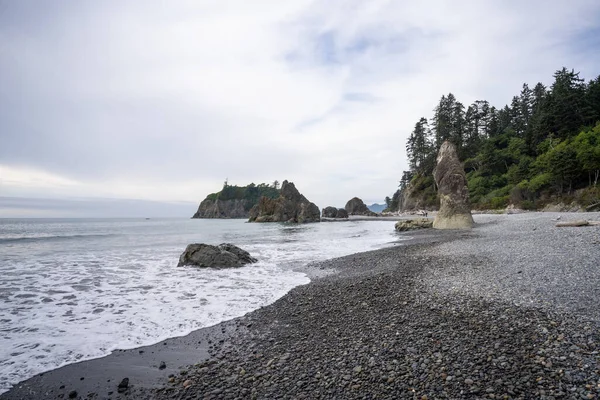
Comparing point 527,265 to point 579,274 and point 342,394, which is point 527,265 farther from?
point 342,394

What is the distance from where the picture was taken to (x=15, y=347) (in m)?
6.14

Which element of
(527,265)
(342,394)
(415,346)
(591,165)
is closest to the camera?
(342,394)

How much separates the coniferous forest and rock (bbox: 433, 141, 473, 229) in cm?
1513

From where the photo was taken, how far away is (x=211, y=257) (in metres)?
15.4

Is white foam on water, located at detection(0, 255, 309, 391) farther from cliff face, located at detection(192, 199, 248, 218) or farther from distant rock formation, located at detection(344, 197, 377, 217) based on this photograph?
cliff face, located at detection(192, 199, 248, 218)

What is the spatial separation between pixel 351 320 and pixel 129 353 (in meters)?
4.65

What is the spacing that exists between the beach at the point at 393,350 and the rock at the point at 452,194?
1966cm

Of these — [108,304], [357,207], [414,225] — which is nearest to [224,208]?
[357,207]

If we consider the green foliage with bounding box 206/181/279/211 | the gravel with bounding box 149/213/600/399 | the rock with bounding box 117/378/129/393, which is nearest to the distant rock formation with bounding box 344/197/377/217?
the green foliage with bounding box 206/181/279/211

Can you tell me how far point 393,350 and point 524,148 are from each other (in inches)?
3070

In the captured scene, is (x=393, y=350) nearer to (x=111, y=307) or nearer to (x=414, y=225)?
(x=111, y=307)

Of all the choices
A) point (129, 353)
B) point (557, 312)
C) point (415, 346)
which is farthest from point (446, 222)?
point (129, 353)

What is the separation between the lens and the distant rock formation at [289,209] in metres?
86.1

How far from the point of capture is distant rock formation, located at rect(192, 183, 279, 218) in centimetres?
17150
